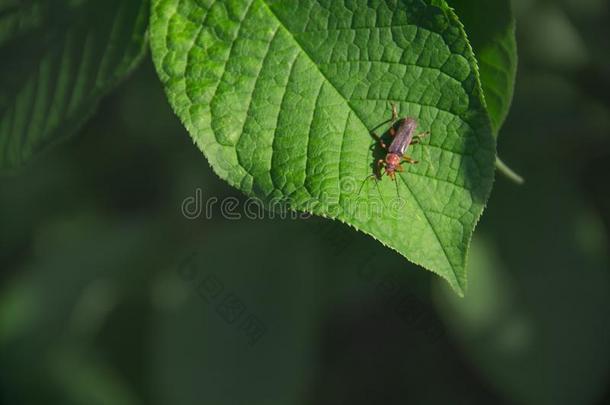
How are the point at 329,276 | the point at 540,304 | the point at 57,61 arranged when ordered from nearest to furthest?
1. the point at 57,61
2. the point at 540,304
3. the point at 329,276

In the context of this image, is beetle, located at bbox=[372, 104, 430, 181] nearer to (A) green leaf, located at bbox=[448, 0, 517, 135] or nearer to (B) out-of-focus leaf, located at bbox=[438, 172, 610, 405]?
(A) green leaf, located at bbox=[448, 0, 517, 135]

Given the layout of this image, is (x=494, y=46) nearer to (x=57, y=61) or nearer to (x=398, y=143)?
(x=398, y=143)

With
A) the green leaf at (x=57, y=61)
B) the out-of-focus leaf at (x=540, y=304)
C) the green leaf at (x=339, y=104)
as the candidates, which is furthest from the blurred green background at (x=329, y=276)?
the green leaf at (x=339, y=104)

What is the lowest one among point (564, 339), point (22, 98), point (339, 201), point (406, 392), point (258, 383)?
point (406, 392)

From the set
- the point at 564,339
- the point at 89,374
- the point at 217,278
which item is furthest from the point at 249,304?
the point at 89,374

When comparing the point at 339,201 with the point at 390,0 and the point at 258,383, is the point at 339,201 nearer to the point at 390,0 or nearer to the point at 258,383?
the point at 390,0

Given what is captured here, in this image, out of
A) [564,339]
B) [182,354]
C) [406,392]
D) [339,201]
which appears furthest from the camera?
[406,392]

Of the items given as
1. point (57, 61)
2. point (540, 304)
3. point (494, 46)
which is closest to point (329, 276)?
point (540, 304)

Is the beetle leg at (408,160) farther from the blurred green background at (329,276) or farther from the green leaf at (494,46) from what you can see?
the blurred green background at (329,276)
